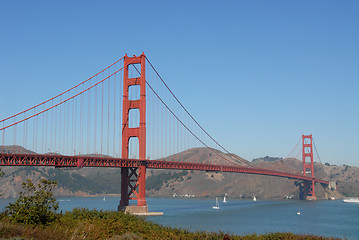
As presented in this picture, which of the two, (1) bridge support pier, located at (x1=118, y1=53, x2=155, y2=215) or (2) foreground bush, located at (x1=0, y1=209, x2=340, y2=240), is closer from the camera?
(2) foreground bush, located at (x1=0, y1=209, x2=340, y2=240)

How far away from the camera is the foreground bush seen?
79.7ft

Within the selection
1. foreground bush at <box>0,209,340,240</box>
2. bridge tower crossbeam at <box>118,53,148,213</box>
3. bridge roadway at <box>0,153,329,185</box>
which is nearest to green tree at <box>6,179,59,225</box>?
foreground bush at <box>0,209,340,240</box>

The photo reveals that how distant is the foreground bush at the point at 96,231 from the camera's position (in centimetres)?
2430

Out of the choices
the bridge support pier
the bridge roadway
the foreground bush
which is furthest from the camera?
the bridge support pier

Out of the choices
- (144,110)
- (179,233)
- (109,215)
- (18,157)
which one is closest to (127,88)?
(144,110)

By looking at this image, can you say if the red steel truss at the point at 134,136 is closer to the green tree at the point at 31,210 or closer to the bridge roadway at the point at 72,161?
the bridge roadway at the point at 72,161

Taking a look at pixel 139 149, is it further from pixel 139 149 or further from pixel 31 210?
pixel 31 210

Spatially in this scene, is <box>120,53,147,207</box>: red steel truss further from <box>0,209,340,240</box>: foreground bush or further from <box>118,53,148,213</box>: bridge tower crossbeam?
<box>0,209,340,240</box>: foreground bush

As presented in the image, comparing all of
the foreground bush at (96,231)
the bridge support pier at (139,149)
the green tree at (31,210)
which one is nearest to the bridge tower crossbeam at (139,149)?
the bridge support pier at (139,149)

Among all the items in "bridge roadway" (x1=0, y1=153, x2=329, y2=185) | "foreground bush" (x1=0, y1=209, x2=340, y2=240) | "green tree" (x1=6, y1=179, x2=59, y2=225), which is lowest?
"foreground bush" (x1=0, y1=209, x2=340, y2=240)

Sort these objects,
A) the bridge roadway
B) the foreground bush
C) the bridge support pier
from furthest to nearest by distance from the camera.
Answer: the bridge support pier, the bridge roadway, the foreground bush

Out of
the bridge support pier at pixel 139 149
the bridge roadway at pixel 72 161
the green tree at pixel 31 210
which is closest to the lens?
the green tree at pixel 31 210

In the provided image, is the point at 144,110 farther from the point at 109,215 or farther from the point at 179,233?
the point at 179,233

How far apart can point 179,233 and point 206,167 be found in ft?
218
